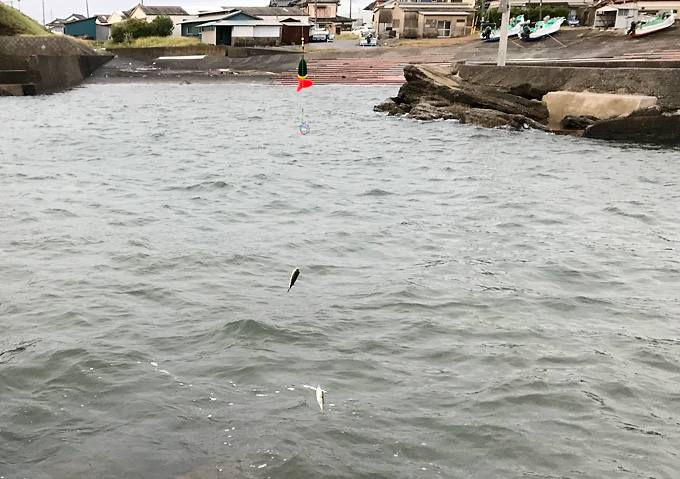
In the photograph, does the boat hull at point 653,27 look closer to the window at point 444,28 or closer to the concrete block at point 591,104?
the window at point 444,28

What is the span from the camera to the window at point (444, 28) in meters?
57.2

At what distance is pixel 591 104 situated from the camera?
20.1 metres

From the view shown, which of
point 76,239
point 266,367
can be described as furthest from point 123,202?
point 266,367

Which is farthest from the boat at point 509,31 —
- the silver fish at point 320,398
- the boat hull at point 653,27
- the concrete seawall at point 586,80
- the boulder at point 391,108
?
the silver fish at point 320,398

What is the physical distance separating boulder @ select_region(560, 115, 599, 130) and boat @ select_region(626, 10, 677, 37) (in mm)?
22381

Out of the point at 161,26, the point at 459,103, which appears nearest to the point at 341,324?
the point at 459,103

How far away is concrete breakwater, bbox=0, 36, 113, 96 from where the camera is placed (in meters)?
35.5

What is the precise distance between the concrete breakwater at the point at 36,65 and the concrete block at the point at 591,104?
26367mm

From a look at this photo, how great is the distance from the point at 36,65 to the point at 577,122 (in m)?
27.9

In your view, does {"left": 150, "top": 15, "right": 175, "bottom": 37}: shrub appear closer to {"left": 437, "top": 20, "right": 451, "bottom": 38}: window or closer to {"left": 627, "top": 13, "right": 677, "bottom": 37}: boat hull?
{"left": 437, "top": 20, "right": 451, "bottom": 38}: window

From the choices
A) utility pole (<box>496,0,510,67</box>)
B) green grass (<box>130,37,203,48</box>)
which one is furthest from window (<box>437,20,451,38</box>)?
utility pole (<box>496,0,510,67</box>)

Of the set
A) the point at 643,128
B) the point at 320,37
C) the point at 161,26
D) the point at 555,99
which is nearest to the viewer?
the point at 643,128

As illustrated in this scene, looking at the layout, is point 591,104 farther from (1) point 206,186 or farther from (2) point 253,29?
(2) point 253,29

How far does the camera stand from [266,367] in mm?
5715
